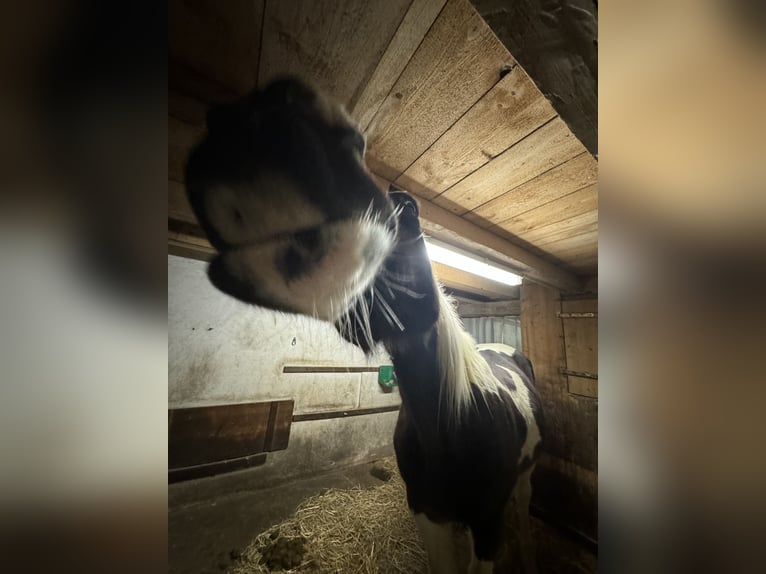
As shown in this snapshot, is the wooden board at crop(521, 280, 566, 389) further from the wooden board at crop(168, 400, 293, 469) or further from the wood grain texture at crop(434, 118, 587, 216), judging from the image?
the wooden board at crop(168, 400, 293, 469)

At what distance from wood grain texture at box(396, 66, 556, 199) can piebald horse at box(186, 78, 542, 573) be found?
0.17 meters

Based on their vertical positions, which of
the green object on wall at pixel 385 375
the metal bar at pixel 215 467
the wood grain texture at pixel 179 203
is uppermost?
the wood grain texture at pixel 179 203

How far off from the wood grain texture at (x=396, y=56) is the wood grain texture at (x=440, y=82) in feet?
0.04

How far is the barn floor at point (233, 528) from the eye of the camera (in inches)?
54.5

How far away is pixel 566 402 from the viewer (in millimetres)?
2111

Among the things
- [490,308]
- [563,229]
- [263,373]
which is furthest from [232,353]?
[490,308]

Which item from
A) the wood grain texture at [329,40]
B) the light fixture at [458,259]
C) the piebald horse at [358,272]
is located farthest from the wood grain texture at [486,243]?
the wood grain texture at [329,40]

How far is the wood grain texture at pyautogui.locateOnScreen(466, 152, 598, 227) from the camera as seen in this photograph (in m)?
0.82

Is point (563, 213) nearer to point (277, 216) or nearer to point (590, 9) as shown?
point (590, 9)

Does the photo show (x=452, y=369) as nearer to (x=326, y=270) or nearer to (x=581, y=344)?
(x=326, y=270)

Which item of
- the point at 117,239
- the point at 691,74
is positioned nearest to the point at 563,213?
the point at 691,74

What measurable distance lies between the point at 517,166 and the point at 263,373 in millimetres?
2169

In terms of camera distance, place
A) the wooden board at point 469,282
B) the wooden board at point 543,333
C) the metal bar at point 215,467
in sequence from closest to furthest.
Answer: the metal bar at point 215,467, the wooden board at point 469,282, the wooden board at point 543,333

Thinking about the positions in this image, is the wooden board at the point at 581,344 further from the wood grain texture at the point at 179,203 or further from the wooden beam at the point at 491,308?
the wood grain texture at the point at 179,203
